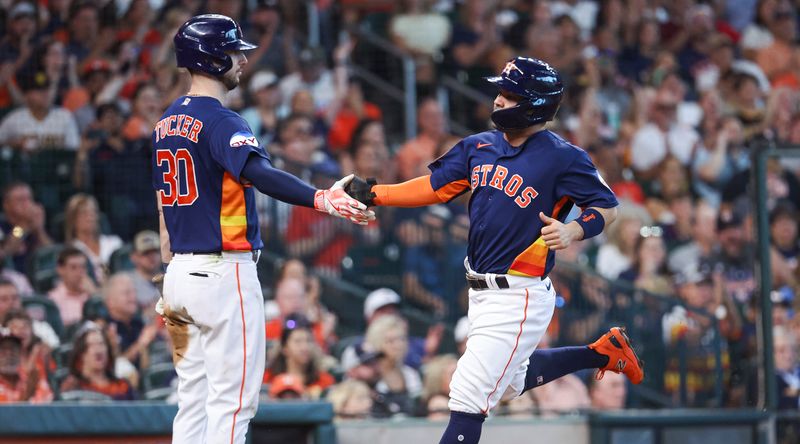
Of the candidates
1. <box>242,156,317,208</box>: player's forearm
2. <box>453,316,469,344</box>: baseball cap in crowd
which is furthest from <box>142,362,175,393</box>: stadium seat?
<box>242,156,317,208</box>: player's forearm

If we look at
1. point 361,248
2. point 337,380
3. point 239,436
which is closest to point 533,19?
point 361,248

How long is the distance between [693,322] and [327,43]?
4046 millimetres

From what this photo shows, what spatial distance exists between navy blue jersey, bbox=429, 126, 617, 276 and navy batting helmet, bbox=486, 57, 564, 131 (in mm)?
102

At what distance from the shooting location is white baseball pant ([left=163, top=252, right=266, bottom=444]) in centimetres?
504

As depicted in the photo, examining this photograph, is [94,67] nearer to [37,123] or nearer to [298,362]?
[37,123]

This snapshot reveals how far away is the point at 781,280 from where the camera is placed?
10.2 metres

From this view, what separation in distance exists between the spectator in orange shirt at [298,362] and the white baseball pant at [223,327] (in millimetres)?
3020

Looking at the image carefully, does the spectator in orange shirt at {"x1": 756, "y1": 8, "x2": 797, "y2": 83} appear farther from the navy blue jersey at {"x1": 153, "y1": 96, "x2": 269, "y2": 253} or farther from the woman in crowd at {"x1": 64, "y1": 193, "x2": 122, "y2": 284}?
the navy blue jersey at {"x1": 153, "y1": 96, "x2": 269, "y2": 253}

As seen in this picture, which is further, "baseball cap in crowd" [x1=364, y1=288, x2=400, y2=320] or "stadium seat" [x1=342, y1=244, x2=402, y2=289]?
"stadium seat" [x1=342, y1=244, x2=402, y2=289]

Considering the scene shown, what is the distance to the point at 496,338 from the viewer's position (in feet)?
17.5

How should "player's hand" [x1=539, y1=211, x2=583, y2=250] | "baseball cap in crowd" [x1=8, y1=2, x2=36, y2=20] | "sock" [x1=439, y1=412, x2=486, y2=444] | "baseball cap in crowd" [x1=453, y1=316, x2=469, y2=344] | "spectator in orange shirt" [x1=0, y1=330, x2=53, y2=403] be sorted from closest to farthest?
"player's hand" [x1=539, y1=211, x2=583, y2=250], "sock" [x1=439, y1=412, x2=486, y2=444], "spectator in orange shirt" [x1=0, y1=330, x2=53, y2=403], "baseball cap in crowd" [x1=453, y1=316, x2=469, y2=344], "baseball cap in crowd" [x1=8, y1=2, x2=36, y2=20]

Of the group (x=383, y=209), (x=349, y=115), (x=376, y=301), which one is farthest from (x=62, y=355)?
(x=349, y=115)

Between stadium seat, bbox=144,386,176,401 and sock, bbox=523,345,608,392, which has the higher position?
sock, bbox=523,345,608,392

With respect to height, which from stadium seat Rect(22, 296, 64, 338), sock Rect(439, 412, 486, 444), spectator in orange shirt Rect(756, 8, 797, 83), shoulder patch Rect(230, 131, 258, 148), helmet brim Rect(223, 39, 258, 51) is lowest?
sock Rect(439, 412, 486, 444)
